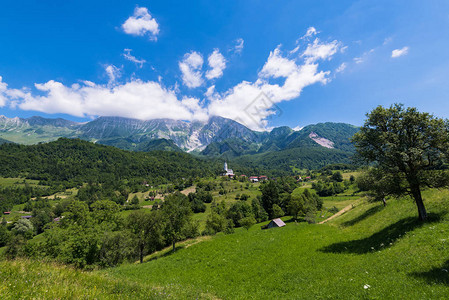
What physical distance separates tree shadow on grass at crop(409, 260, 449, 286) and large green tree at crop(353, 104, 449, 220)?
333 inches

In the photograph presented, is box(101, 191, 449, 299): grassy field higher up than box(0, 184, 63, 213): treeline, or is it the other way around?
box(0, 184, 63, 213): treeline

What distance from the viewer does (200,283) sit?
14.4 m

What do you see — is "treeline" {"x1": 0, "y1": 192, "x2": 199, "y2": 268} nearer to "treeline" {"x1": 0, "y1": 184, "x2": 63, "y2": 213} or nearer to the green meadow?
the green meadow

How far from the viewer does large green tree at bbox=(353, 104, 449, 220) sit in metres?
14.6

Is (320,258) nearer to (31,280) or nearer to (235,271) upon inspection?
(235,271)

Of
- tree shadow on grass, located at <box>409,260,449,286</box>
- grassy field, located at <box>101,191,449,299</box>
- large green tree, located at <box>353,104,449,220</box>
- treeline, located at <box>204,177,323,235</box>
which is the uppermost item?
large green tree, located at <box>353,104,449,220</box>

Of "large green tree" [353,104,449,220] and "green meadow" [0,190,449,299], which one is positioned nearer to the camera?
"green meadow" [0,190,449,299]

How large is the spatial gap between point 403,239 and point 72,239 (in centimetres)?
3923

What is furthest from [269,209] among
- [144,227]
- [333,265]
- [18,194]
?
[18,194]

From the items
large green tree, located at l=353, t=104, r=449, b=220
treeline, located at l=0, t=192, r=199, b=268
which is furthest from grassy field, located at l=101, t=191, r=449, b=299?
treeline, located at l=0, t=192, r=199, b=268

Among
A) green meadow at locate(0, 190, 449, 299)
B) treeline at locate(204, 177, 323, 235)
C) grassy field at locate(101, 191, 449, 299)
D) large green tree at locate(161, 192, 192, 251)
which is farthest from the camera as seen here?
treeline at locate(204, 177, 323, 235)

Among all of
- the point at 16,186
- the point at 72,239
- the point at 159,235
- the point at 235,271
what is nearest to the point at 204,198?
the point at 159,235

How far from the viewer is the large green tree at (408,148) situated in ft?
47.9

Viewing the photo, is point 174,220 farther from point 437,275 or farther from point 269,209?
point 269,209
